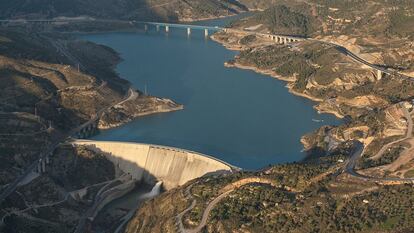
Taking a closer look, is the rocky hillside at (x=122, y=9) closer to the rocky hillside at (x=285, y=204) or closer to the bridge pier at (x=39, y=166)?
the bridge pier at (x=39, y=166)

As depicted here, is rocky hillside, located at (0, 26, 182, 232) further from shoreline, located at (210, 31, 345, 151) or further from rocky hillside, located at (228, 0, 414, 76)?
rocky hillside, located at (228, 0, 414, 76)

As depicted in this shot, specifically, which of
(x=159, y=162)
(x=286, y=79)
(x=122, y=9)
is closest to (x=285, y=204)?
(x=159, y=162)

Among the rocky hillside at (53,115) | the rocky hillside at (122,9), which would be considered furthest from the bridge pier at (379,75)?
the rocky hillside at (122,9)

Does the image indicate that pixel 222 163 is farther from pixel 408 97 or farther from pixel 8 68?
pixel 8 68

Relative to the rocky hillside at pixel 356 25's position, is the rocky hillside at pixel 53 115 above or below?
below

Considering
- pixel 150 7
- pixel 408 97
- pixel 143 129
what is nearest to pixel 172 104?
pixel 143 129

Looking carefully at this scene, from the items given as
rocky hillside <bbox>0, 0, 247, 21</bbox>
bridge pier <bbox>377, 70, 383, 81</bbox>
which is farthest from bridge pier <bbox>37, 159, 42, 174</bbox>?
rocky hillside <bbox>0, 0, 247, 21</bbox>
